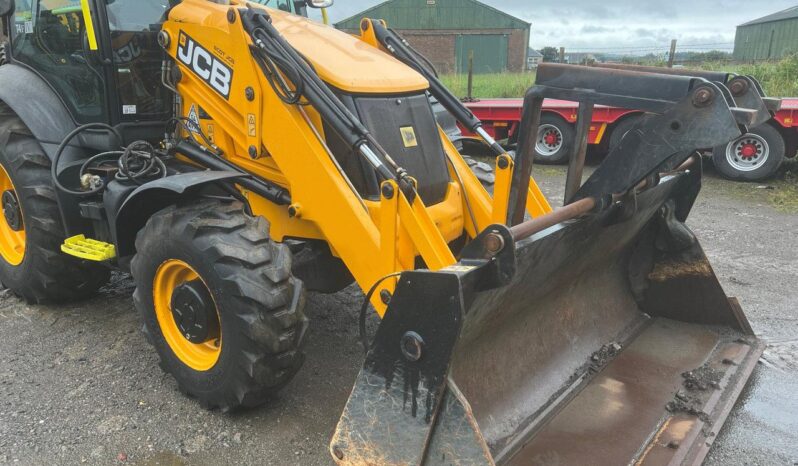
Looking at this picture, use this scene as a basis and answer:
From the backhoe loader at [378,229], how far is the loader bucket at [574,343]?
0.01 metres

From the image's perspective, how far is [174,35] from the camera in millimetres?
3711

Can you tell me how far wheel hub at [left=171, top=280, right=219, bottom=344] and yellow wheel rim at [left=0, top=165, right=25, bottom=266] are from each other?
2080 mm

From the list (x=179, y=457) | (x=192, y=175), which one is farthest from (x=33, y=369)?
(x=192, y=175)

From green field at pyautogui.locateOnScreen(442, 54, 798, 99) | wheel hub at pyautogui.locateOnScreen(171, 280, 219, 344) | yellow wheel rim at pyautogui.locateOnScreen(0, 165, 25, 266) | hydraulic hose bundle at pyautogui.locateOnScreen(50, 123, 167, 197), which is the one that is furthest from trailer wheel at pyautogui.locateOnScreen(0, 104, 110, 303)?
green field at pyautogui.locateOnScreen(442, 54, 798, 99)

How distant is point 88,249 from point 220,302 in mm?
1428

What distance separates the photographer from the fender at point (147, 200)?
315 cm

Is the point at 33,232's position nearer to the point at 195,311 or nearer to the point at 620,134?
the point at 195,311

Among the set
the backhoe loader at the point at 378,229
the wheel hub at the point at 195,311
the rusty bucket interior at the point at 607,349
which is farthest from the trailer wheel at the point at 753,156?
the wheel hub at the point at 195,311

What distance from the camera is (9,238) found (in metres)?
4.72

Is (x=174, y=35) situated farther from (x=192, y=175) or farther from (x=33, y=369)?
(x=33, y=369)

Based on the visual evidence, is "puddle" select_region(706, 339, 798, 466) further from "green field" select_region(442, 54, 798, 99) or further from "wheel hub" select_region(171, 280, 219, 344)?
"green field" select_region(442, 54, 798, 99)

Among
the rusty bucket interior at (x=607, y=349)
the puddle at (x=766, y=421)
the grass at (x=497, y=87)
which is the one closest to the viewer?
the rusty bucket interior at (x=607, y=349)

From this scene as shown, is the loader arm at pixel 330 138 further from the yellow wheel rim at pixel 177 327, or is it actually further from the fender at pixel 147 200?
the yellow wheel rim at pixel 177 327

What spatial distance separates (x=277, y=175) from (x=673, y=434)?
7.77 ft
